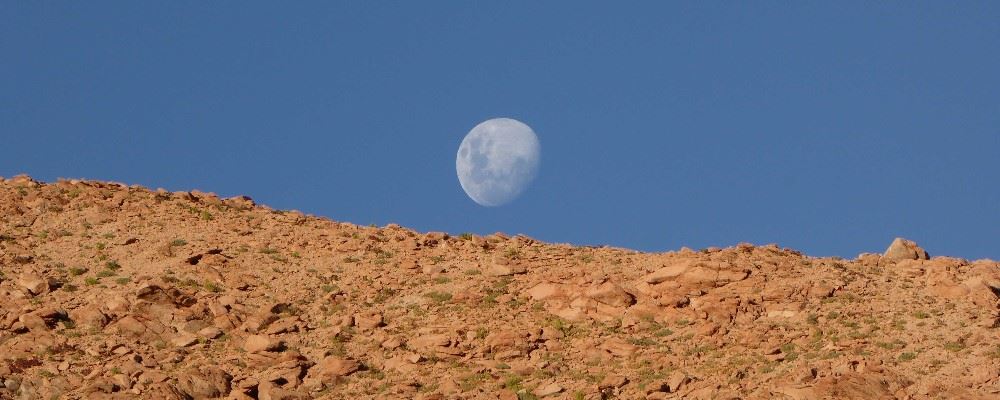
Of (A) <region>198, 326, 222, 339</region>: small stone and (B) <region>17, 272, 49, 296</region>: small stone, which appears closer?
(A) <region>198, 326, 222, 339</region>: small stone

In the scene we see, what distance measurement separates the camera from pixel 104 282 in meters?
49.6

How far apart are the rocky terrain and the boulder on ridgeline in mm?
82

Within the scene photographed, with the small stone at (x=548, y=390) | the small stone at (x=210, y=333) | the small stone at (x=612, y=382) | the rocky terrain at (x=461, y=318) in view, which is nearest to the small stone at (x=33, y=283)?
the rocky terrain at (x=461, y=318)

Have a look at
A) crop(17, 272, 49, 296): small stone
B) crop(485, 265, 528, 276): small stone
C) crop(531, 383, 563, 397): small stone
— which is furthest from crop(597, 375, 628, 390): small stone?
crop(17, 272, 49, 296): small stone

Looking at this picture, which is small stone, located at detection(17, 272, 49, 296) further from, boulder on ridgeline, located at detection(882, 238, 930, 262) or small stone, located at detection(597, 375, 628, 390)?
boulder on ridgeline, located at detection(882, 238, 930, 262)

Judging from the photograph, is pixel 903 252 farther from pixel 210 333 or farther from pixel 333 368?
pixel 210 333

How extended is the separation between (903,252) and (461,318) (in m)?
16.6

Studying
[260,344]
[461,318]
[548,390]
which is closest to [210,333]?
[260,344]

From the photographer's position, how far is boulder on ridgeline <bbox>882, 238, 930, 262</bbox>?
1964 inches

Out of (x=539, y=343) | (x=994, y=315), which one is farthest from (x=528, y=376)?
(x=994, y=315)

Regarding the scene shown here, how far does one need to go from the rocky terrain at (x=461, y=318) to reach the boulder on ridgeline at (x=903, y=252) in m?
0.08

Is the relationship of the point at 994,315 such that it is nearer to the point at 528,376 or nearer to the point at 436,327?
the point at 528,376

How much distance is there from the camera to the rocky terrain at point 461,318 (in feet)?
135

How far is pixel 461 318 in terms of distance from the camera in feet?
153
